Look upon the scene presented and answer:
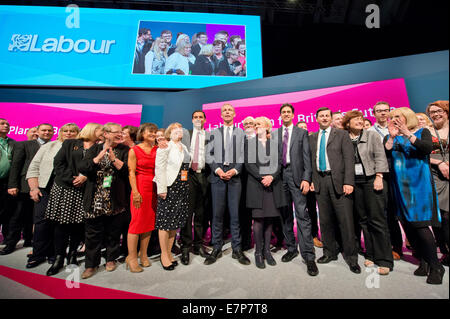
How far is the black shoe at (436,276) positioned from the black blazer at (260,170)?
4.01 ft

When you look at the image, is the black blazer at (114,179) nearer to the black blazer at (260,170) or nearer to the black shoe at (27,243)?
the black blazer at (260,170)

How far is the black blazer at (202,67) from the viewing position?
15.9 ft

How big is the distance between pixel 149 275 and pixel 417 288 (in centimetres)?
223

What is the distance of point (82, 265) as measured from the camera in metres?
2.04

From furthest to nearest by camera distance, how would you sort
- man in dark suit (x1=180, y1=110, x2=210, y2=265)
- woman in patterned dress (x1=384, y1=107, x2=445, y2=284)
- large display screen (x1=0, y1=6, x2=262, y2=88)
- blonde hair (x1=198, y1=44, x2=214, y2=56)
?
blonde hair (x1=198, y1=44, x2=214, y2=56) → large display screen (x1=0, y1=6, x2=262, y2=88) → man in dark suit (x1=180, y1=110, x2=210, y2=265) → woman in patterned dress (x1=384, y1=107, x2=445, y2=284)

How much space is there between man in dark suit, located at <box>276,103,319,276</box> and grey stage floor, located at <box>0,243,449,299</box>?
0.19 m

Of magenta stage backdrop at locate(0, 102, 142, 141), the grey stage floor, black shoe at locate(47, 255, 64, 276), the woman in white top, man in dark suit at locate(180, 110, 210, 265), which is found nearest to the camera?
the grey stage floor

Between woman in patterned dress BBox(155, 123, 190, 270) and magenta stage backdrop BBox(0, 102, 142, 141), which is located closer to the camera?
woman in patterned dress BBox(155, 123, 190, 270)

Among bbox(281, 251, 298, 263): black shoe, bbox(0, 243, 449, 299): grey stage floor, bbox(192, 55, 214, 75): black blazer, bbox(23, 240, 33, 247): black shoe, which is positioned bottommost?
bbox(0, 243, 449, 299): grey stage floor

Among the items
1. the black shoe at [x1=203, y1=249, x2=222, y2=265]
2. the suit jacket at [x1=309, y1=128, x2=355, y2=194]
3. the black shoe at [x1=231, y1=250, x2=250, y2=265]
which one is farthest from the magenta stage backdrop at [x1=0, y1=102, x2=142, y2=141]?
the suit jacket at [x1=309, y1=128, x2=355, y2=194]

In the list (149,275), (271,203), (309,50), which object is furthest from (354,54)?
(149,275)

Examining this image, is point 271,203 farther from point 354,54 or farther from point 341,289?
point 354,54

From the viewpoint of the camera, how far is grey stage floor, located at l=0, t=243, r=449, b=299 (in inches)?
57.4

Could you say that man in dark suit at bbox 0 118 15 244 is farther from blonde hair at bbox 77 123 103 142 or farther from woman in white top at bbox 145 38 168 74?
woman in white top at bbox 145 38 168 74
